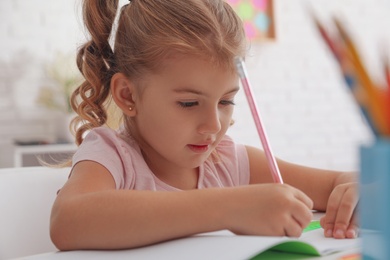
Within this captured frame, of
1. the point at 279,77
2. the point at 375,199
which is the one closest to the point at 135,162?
the point at 375,199

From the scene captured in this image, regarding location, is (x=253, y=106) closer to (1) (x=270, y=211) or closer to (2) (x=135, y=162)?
(1) (x=270, y=211)

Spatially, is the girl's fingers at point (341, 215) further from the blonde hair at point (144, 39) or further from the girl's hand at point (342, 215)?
the blonde hair at point (144, 39)

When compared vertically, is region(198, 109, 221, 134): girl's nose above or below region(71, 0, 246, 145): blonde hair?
below

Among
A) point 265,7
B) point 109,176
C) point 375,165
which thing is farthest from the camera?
point 265,7

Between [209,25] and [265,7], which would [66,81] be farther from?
[209,25]

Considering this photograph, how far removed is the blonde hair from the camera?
39.8 inches

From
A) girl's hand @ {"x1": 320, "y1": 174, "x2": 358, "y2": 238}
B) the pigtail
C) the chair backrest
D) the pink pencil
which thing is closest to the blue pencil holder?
the pink pencil

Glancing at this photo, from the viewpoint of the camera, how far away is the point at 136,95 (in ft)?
3.50

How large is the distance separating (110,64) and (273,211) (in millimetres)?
589

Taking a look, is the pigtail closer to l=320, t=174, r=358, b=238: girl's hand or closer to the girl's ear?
the girl's ear

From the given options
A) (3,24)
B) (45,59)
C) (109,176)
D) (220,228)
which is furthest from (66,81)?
(220,228)

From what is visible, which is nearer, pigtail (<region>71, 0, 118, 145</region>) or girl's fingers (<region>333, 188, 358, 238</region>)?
girl's fingers (<region>333, 188, 358, 238</region>)

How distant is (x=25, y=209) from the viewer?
100 centimetres

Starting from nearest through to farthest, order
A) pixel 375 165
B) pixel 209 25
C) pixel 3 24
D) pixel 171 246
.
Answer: pixel 375 165, pixel 171 246, pixel 209 25, pixel 3 24
